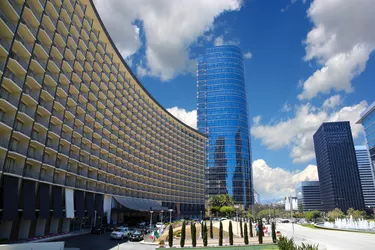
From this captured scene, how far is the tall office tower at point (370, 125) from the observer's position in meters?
99.2

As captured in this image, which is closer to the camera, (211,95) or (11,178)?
(11,178)

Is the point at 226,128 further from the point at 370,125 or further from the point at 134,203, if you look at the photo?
the point at 134,203

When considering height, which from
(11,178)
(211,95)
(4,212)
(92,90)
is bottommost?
(4,212)

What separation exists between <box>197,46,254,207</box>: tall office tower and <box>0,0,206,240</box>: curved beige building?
249 feet

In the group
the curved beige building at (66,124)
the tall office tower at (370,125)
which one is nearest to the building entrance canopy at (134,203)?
the curved beige building at (66,124)

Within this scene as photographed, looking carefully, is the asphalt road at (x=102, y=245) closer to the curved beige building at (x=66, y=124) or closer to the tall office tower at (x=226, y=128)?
the curved beige building at (x=66, y=124)

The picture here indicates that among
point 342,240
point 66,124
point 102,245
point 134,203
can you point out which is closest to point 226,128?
point 134,203

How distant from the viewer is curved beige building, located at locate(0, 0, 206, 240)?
120 feet

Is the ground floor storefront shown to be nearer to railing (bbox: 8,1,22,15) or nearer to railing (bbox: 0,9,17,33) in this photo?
railing (bbox: 0,9,17,33)

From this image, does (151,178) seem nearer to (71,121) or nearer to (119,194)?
(119,194)

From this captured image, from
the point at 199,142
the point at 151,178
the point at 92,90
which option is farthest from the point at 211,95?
the point at 92,90

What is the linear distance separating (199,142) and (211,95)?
43.3 meters

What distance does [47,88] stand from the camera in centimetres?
4619

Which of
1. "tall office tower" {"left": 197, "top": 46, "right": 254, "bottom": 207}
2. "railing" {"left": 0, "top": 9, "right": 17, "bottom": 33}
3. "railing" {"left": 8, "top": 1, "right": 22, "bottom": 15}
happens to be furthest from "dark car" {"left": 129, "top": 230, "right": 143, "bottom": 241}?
"tall office tower" {"left": 197, "top": 46, "right": 254, "bottom": 207}
